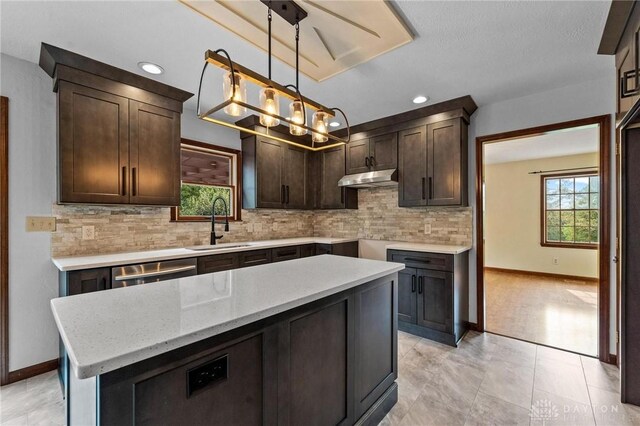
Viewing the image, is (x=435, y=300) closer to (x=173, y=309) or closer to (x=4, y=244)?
(x=173, y=309)

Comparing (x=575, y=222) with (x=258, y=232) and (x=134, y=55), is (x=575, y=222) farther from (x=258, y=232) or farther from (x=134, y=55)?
(x=134, y=55)

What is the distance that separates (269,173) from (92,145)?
6.31 ft

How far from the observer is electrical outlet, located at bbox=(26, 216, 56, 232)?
233 cm

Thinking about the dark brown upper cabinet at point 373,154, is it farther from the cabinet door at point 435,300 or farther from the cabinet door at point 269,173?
the cabinet door at point 435,300

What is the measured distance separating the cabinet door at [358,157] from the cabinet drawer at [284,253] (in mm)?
1329

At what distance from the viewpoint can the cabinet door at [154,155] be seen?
2.57 meters

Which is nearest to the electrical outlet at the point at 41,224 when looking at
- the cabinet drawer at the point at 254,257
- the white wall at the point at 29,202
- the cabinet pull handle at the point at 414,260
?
the white wall at the point at 29,202

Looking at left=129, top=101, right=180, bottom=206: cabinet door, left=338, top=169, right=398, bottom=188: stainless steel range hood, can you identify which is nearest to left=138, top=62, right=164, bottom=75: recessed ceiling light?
left=129, top=101, right=180, bottom=206: cabinet door

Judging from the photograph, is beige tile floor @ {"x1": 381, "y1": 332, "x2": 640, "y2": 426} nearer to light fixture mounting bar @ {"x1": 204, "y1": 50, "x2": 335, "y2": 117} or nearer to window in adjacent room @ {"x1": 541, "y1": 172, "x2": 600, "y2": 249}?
light fixture mounting bar @ {"x1": 204, "y1": 50, "x2": 335, "y2": 117}

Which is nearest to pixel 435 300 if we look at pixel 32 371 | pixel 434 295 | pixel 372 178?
pixel 434 295

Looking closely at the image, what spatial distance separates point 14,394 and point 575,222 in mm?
8095

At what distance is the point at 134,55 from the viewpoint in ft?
7.23

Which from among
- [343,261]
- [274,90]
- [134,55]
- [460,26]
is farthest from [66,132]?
[460,26]

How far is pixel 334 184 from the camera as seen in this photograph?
167 inches
